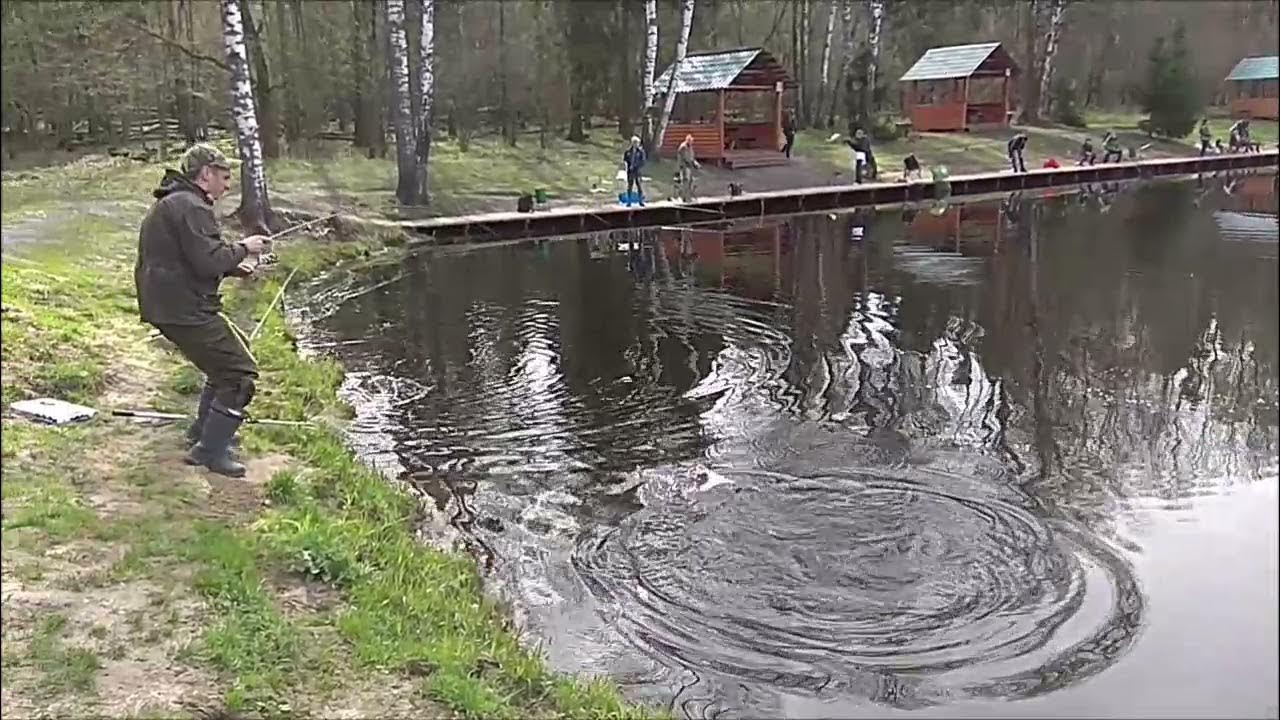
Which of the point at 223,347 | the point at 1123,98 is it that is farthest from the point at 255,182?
the point at 1123,98

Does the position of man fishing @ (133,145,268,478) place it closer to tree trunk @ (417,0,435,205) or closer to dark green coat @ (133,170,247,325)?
dark green coat @ (133,170,247,325)

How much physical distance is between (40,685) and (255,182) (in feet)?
37.4

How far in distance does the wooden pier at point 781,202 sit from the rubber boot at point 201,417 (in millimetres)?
10941

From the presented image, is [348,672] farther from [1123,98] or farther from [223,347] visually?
[1123,98]

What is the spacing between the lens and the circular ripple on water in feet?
14.1

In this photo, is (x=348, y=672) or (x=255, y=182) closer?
(x=348, y=672)

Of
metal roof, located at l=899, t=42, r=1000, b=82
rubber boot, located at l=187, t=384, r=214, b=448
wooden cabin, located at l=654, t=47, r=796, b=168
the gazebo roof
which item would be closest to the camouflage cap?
rubber boot, located at l=187, t=384, r=214, b=448

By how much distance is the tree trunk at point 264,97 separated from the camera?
1880 cm

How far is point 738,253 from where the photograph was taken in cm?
1548

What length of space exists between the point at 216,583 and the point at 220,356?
1277mm

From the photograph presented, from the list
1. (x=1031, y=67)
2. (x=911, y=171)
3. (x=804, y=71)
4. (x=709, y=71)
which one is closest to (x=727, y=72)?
(x=709, y=71)

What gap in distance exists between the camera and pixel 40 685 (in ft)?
10.4

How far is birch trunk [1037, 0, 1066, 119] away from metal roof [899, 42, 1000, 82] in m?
1.89

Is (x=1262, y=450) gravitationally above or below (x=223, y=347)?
below
